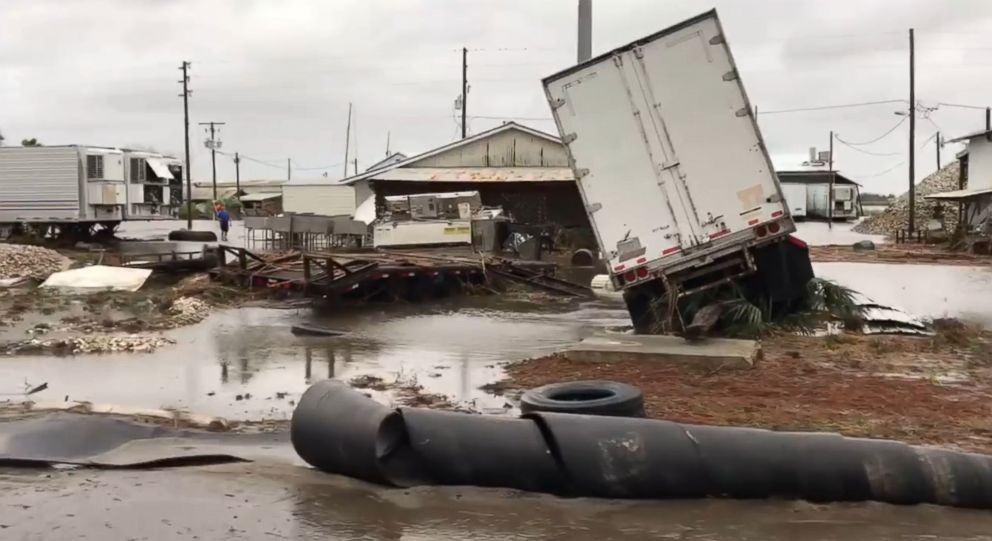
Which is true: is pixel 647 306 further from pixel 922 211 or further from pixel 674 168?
pixel 922 211

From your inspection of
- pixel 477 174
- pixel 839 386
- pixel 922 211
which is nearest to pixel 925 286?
pixel 839 386

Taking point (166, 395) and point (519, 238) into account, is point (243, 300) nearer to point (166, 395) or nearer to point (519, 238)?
point (166, 395)

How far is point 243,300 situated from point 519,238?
12031 millimetres

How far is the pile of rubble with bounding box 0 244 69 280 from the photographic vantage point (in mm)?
24734

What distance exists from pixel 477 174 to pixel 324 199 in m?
26.2

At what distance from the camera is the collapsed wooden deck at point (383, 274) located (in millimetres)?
19156

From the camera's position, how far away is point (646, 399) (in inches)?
363

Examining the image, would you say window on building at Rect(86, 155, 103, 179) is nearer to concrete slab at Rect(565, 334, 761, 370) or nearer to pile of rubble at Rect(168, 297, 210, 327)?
pile of rubble at Rect(168, 297, 210, 327)

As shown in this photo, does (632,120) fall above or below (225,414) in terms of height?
above

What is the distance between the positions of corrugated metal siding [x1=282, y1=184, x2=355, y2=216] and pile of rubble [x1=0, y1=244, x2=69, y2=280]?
3338cm

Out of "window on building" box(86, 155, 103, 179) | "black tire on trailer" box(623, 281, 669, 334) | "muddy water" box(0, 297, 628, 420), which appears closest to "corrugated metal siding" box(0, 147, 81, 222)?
"window on building" box(86, 155, 103, 179)

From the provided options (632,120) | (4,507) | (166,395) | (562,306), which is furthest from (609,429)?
(562,306)

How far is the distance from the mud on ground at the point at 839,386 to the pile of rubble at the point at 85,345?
17.3ft

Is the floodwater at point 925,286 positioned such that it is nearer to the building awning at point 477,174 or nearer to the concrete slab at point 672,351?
the concrete slab at point 672,351
